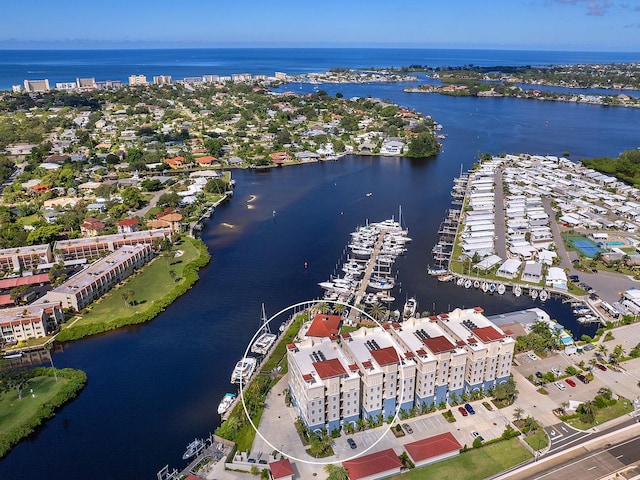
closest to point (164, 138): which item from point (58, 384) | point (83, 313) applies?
point (83, 313)

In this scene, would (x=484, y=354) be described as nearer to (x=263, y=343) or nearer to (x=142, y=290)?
(x=263, y=343)

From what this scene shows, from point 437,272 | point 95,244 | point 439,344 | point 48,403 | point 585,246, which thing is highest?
point 439,344

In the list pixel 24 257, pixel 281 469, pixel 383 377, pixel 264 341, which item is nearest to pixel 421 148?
pixel 264 341

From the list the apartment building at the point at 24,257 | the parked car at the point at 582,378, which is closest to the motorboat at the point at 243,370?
the parked car at the point at 582,378

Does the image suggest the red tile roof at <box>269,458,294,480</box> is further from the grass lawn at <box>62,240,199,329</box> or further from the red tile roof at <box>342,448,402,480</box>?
the grass lawn at <box>62,240,199,329</box>

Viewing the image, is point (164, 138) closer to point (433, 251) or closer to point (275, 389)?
point (433, 251)

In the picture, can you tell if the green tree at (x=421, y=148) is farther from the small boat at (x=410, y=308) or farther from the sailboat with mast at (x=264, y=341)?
the sailboat with mast at (x=264, y=341)

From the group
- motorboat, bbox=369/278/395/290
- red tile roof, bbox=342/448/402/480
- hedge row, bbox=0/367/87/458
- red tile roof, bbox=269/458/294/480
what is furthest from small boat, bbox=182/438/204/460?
motorboat, bbox=369/278/395/290
